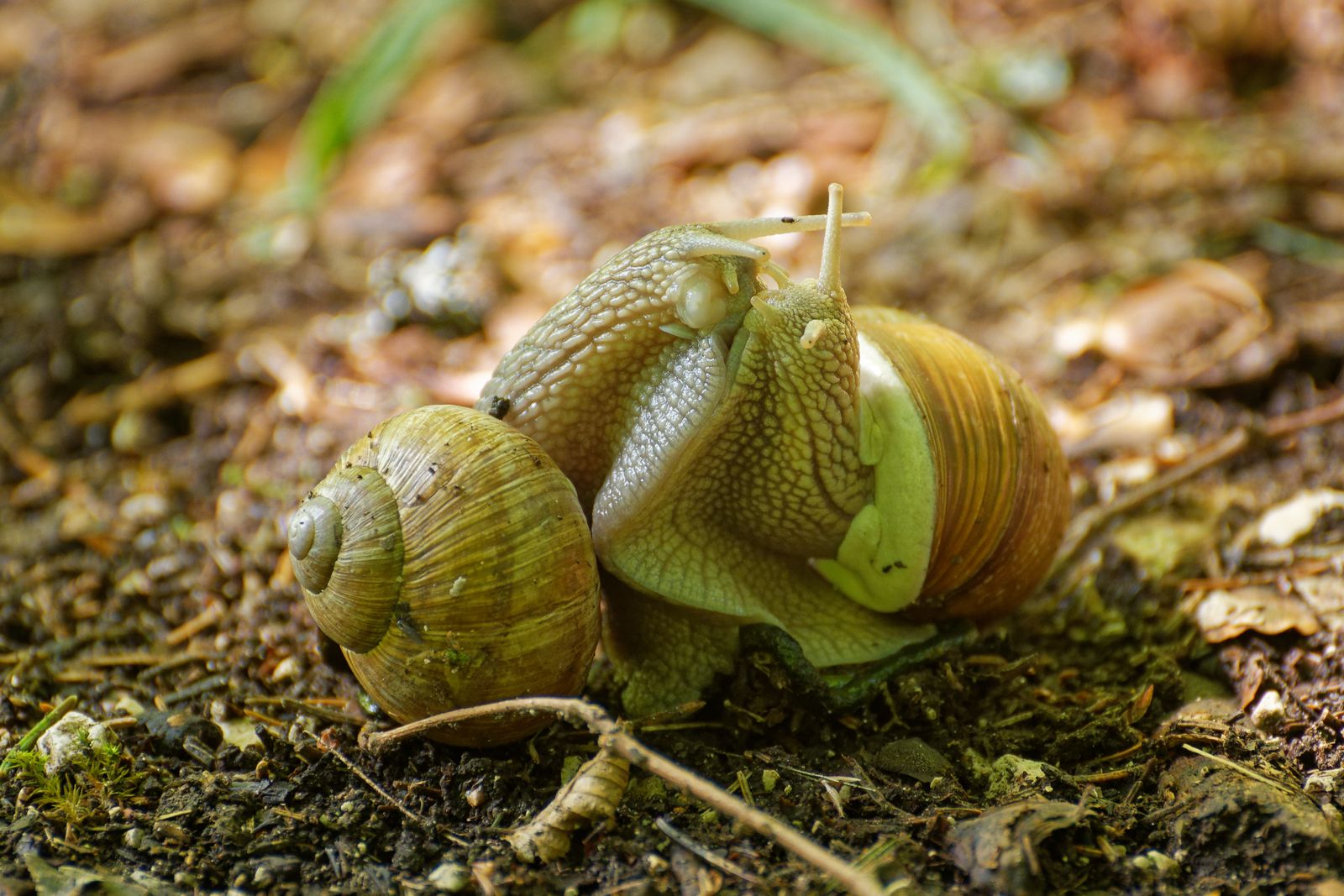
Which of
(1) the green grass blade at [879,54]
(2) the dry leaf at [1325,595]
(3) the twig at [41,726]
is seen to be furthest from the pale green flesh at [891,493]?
(1) the green grass blade at [879,54]

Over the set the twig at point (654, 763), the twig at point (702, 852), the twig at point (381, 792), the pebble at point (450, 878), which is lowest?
the twig at point (702, 852)

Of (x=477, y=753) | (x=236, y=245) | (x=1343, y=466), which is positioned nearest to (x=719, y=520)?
(x=477, y=753)

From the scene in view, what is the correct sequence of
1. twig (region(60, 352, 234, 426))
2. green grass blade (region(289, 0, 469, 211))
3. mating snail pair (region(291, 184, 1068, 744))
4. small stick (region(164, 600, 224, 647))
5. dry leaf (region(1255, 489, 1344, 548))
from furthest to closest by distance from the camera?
green grass blade (region(289, 0, 469, 211)) → twig (region(60, 352, 234, 426)) → dry leaf (region(1255, 489, 1344, 548)) → small stick (region(164, 600, 224, 647)) → mating snail pair (region(291, 184, 1068, 744))

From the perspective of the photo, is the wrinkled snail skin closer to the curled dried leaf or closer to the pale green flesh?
the pale green flesh

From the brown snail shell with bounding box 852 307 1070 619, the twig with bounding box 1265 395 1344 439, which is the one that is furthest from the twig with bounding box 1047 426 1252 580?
the brown snail shell with bounding box 852 307 1070 619

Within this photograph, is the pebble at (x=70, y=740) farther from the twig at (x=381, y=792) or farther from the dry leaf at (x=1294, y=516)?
the dry leaf at (x=1294, y=516)

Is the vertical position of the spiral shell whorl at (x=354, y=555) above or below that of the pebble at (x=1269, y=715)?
above
